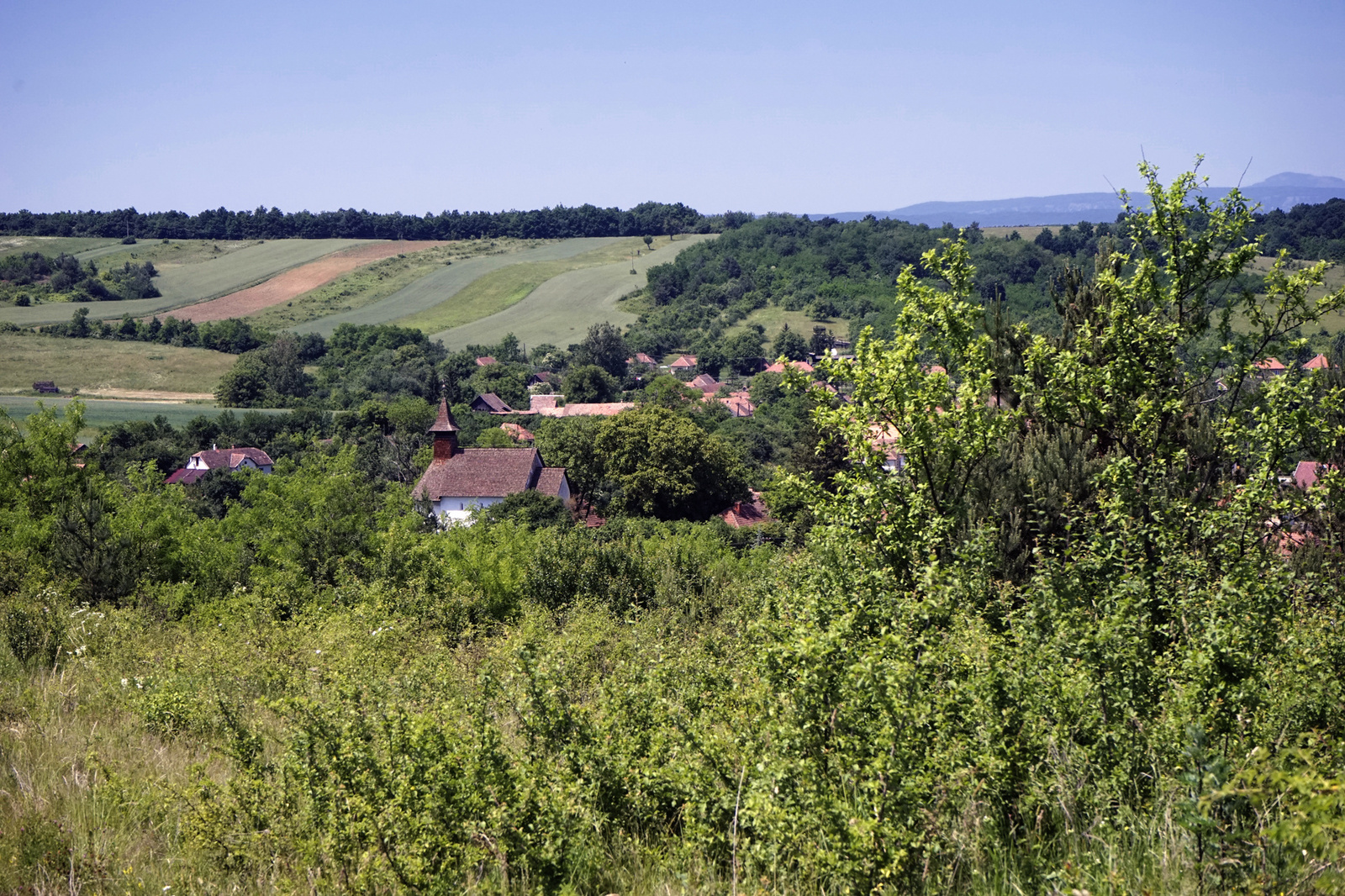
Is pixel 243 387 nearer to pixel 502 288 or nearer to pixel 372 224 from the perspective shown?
pixel 502 288

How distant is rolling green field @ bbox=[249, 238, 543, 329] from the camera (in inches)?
4379

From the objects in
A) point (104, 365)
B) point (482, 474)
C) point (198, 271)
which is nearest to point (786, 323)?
point (482, 474)

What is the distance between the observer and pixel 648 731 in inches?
189

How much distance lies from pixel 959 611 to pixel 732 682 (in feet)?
4.90

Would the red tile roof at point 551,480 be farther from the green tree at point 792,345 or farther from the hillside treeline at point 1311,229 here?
the hillside treeline at point 1311,229

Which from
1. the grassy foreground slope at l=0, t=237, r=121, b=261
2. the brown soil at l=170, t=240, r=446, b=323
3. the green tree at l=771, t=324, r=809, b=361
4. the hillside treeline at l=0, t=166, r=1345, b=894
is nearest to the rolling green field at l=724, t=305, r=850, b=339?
the green tree at l=771, t=324, r=809, b=361

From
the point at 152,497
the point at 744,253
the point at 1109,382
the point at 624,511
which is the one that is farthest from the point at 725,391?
the point at 1109,382

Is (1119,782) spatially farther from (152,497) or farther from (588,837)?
(152,497)

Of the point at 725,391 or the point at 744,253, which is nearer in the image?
the point at 725,391

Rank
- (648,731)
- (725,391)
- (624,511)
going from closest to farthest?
(648,731)
(624,511)
(725,391)

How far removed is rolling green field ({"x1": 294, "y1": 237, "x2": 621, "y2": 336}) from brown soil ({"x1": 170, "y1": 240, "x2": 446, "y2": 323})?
9271 millimetres

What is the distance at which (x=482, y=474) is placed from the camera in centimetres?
4750

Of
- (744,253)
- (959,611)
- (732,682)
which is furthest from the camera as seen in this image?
(744,253)

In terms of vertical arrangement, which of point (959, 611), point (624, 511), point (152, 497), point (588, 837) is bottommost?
→ point (624, 511)
